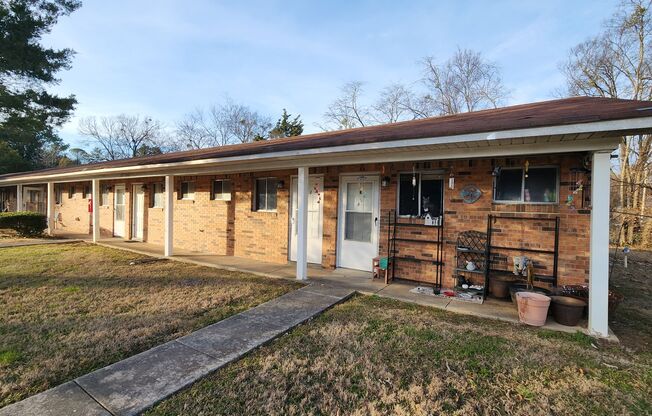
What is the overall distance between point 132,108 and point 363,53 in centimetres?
3339

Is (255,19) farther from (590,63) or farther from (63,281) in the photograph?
(590,63)

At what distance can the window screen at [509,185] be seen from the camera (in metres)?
5.25

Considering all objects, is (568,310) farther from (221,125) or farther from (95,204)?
(221,125)

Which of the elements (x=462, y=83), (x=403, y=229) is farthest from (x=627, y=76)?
(x=403, y=229)

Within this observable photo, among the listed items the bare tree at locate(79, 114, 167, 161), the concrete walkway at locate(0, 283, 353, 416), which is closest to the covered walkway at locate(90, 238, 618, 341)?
the concrete walkway at locate(0, 283, 353, 416)

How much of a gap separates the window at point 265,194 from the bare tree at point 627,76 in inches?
566

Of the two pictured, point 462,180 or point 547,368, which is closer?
point 547,368

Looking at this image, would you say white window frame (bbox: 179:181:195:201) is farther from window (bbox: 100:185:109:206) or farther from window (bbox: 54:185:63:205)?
window (bbox: 54:185:63:205)

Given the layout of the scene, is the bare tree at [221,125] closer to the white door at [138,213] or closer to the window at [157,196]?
the white door at [138,213]

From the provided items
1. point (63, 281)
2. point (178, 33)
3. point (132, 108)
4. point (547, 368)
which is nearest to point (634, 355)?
point (547, 368)

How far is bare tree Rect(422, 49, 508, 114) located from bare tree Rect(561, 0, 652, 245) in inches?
161

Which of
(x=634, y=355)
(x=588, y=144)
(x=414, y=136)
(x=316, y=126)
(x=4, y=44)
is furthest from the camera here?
(x=316, y=126)

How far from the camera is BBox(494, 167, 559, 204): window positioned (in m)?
5.01

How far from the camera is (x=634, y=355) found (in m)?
3.41
